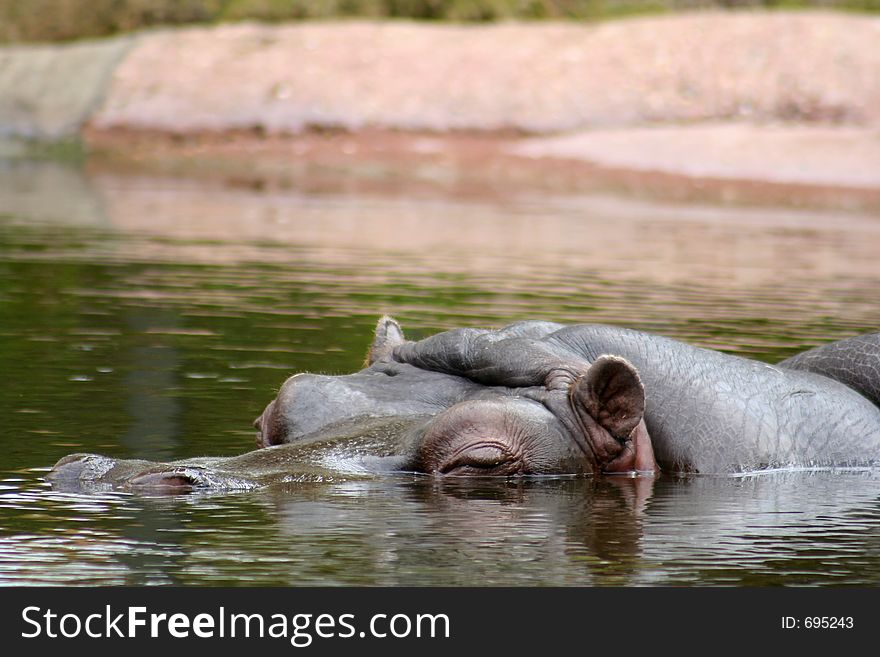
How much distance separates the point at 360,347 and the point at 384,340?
2399 mm

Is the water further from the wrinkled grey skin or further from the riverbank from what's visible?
the riverbank

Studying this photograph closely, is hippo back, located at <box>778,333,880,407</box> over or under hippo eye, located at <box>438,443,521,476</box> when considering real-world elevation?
Result: over

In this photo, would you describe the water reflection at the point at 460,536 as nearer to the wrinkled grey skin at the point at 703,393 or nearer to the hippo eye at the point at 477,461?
the hippo eye at the point at 477,461

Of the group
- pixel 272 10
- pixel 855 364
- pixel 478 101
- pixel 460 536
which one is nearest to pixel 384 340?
pixel 460 536

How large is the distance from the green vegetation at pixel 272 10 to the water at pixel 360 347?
9.90 m

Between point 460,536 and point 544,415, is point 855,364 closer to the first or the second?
point 544,415

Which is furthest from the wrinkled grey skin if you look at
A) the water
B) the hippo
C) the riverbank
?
the riverbank

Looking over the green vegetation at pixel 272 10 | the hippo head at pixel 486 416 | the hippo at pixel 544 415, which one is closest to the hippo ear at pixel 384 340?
the hippo at pixel 544 415

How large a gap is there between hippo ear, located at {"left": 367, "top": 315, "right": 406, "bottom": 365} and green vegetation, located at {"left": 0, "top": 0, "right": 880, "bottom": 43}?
75.7 feet

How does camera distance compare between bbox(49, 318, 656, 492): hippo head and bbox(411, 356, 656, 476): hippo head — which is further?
bbox(411, 356, 656, 476): hippo head

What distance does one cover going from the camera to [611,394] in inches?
205

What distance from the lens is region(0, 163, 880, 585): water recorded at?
171 inches

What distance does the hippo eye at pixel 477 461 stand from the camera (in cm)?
518
